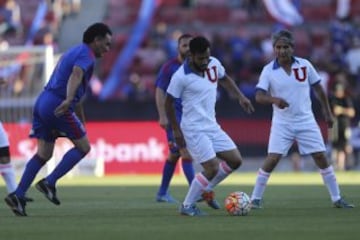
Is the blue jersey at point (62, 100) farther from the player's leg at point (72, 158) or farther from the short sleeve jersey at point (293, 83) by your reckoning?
the short sleeve jersey at point (293, 83)

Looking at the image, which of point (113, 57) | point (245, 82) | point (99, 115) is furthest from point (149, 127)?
point (113, 57)

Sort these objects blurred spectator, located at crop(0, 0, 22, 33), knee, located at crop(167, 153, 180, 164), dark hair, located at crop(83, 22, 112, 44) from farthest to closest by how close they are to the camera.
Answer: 1. blurred spectator, located at crop(0, 0, 22, 33)
2. knee, located at crop(167, 153, 180, 164)
3. dark hair, located at crop(83, 22, 112, 44)

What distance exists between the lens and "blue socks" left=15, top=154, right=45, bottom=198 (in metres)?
13.2

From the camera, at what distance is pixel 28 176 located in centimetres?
1345

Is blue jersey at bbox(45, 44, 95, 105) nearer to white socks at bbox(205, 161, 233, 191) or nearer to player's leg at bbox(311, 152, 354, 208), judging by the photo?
white socks at bbox(205, 161, 233, 191)

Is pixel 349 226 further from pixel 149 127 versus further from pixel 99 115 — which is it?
pixel 99 115

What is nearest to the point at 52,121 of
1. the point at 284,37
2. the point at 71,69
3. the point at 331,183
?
the point at 71,69

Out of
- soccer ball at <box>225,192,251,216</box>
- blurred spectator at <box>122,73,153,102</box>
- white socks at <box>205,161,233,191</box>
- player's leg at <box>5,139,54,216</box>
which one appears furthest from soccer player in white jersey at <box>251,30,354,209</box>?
blurred spectator at <box>122,73,153,102</box>

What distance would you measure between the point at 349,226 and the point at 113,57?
24361mm

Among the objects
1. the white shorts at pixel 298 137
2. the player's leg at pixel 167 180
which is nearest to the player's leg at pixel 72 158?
the white shorts at pixel 298 137

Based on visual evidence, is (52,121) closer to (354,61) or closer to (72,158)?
(72,158)

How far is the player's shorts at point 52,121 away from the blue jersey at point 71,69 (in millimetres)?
112

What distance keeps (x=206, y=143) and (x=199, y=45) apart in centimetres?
117

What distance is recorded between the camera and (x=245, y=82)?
31266mm
